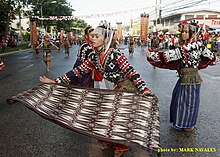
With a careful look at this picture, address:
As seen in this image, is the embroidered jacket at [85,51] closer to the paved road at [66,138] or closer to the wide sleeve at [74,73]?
the wide sleeve at [74,73]

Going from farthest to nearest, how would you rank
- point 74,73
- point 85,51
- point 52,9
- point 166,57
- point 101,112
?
1. point 52,9
2. point 85,51
3. point 166,57
4. point 74,73
5. point 101,112

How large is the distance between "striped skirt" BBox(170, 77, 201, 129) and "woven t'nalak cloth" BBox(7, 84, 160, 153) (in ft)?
4.25

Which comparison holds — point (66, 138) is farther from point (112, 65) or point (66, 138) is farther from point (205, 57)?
point (205, 57)

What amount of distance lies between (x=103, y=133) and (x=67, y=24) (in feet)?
183

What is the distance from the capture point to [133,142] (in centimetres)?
258

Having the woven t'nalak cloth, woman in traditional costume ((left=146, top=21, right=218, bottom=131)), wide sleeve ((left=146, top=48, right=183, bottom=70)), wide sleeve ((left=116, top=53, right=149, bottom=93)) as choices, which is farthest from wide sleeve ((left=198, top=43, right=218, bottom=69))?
the woven t'nalak cloth

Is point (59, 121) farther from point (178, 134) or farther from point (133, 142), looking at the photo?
point (178, 134)

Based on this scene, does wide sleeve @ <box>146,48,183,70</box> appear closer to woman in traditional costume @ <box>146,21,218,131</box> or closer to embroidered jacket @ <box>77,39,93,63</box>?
woman in traditional costume @ <box>146,21,218,131</box>

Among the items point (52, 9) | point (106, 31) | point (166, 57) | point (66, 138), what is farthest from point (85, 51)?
point (52, 9)

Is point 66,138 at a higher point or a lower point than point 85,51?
lower

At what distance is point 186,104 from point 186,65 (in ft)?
2.07

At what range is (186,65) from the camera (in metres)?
4.04

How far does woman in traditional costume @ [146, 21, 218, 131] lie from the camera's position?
13.0 feet

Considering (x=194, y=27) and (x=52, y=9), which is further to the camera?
(x=52, y=9)
